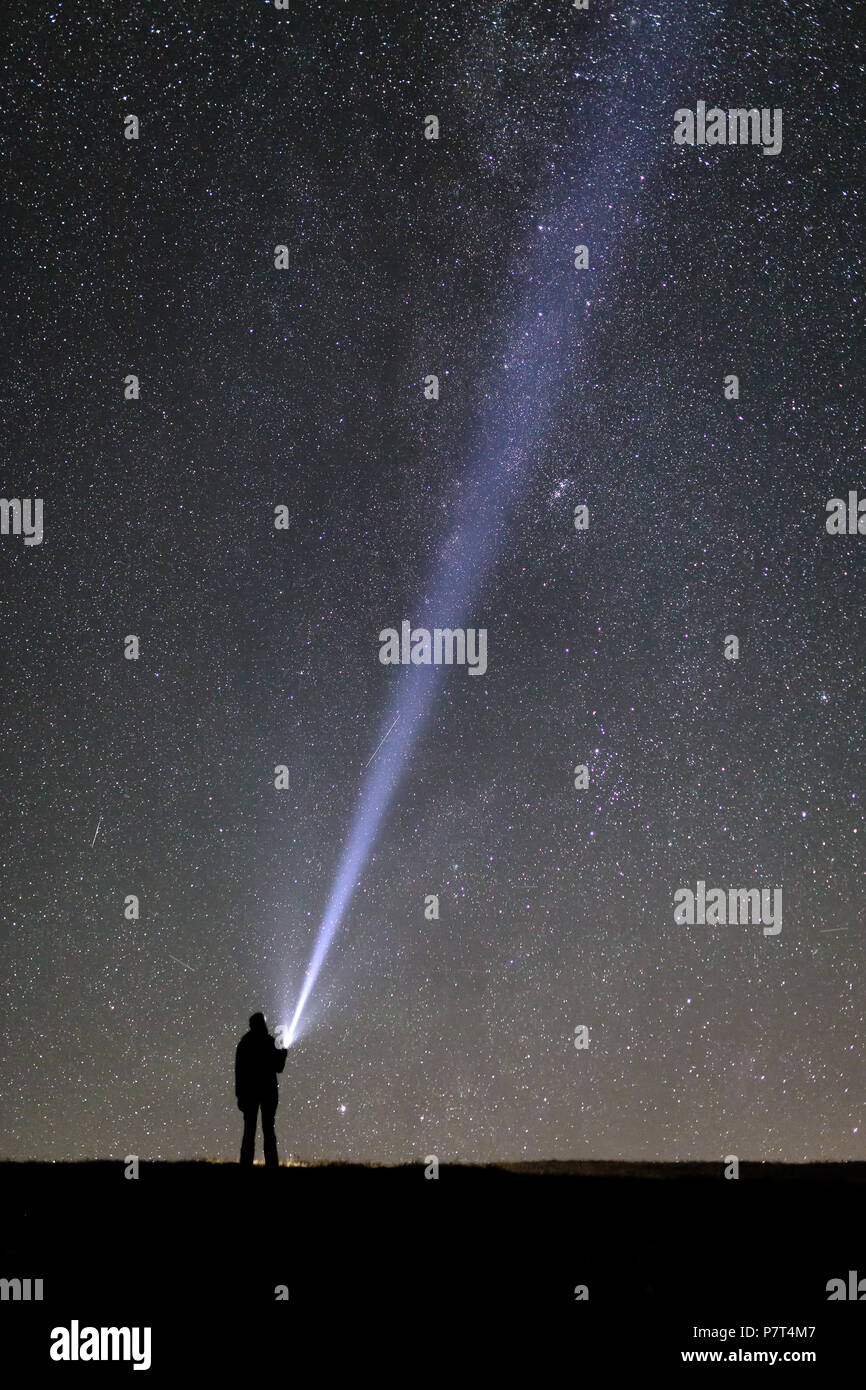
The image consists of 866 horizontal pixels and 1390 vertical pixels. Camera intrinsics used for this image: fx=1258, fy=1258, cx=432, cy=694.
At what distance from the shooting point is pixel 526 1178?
12.5 metres

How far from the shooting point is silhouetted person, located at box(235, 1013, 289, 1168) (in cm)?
1130

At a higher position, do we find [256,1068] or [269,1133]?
[256,1068]

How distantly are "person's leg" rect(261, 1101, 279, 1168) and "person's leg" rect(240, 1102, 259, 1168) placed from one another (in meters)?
0.08

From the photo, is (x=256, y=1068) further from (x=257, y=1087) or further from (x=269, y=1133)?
(x=269, y=1133)

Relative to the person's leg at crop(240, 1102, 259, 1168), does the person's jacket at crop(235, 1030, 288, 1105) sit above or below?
above

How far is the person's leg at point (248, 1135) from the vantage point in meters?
11.3

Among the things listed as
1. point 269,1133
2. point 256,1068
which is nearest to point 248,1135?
point 269,1133

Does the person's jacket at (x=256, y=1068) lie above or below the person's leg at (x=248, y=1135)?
above

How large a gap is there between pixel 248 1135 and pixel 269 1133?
204 mm

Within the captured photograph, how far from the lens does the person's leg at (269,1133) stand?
11.3 m

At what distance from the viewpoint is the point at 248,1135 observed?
37.2 ft

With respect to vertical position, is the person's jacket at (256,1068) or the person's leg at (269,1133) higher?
the person's jacket at (256,1068)

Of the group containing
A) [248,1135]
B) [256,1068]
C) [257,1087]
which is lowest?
[248,1135]
